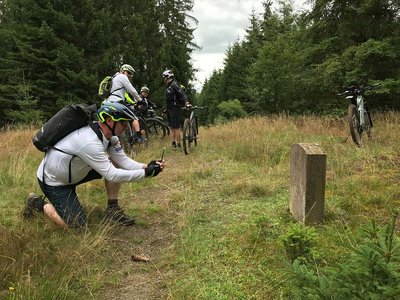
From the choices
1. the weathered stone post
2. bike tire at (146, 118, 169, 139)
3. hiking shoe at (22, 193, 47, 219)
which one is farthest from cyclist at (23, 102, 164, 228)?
bike tire at (146, 118, 169, 139)

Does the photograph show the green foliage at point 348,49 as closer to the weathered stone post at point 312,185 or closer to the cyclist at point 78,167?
the weathered stone post at point 312,185

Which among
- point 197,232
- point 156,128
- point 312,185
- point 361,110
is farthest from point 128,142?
point 312,185

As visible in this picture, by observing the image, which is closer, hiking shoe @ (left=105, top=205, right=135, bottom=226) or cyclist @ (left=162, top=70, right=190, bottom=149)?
hiking shoe @ (left=105, top=205, right=135, bottom=226)

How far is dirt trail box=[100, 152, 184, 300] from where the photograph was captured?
2943 mm

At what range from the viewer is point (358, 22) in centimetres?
1415

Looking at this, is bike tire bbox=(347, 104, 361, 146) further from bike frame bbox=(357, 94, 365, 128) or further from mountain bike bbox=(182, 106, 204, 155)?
mountain bike bbox=(182, 106, 204, 155)

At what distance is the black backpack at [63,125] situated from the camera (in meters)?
3.99

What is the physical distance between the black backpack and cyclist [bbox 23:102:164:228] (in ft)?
0.17

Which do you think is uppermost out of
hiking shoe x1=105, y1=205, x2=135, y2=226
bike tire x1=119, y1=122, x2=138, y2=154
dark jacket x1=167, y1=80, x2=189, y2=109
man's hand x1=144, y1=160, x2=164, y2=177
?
dark jacket x1=167, y1=80, x2=189, y2=109

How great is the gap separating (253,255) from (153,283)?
0.87 meters

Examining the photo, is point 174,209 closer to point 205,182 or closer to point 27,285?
point 205,182

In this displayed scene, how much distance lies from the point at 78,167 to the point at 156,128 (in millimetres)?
6392

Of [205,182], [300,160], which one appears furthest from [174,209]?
[300,160]

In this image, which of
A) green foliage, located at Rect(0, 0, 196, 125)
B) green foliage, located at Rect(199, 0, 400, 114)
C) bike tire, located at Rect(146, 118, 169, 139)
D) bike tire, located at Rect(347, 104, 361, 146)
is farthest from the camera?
green foliage, located at Rect(0, 0, 196, 125)
